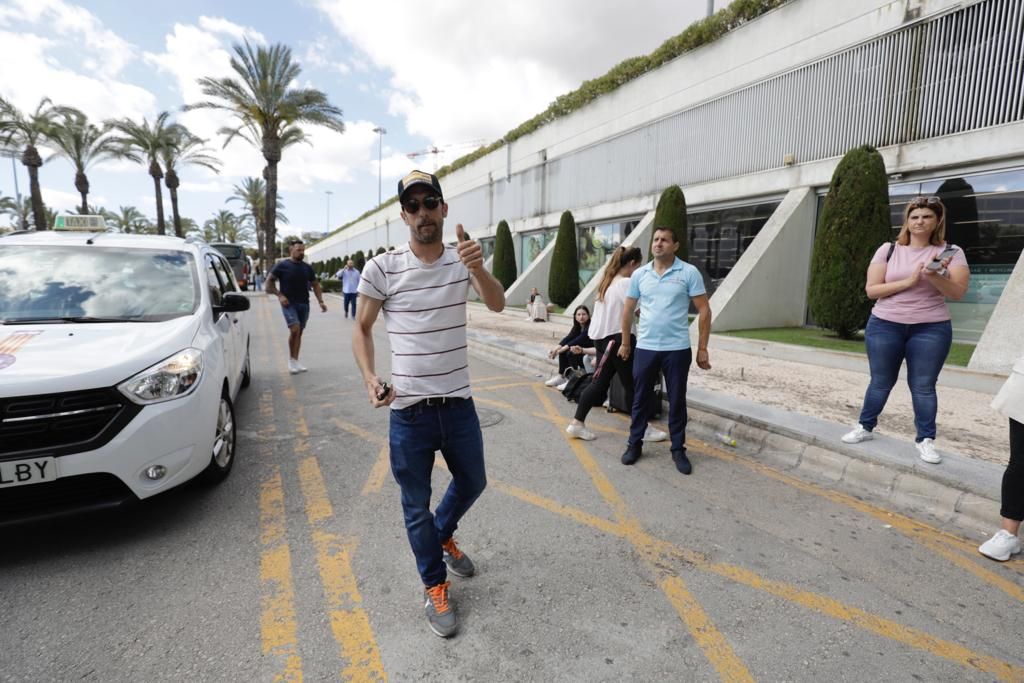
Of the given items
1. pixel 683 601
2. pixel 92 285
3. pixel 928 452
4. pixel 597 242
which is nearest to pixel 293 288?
pixel 92 285

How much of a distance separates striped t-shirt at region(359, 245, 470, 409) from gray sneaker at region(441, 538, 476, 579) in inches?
34.9

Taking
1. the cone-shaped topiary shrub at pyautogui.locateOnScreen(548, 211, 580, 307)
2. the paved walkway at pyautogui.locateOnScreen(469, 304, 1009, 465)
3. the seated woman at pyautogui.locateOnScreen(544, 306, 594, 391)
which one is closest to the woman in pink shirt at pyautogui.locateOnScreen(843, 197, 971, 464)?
the paved walkway at pyautogui.locateOnScreen(469, 304, 1009, 465)

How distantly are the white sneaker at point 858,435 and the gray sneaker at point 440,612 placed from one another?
3430 millimetres

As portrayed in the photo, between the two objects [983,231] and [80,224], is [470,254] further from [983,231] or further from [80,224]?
[983,231]

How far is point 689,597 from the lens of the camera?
2.46 m

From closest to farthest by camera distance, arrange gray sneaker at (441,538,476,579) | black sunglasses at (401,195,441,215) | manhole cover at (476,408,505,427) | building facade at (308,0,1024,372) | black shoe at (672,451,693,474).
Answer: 1. black sunglasses at (401,195,441,215)
2. gray sneaker at (441,538,476,579)
3. black shoe at (672,451,693,474)
4. manhole cover at (476,408,505,427)
5. building facade at (308,0,1024,372)

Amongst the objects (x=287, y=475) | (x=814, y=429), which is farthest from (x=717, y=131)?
(x=287, y=475)

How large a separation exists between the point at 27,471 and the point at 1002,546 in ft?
16.5

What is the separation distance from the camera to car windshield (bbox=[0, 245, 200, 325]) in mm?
3369

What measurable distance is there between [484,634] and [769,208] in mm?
13249

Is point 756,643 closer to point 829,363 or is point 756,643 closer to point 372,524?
point 372,524

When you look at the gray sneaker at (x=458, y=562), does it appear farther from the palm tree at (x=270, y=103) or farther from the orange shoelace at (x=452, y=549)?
the palm tree at (x=270, y=103)

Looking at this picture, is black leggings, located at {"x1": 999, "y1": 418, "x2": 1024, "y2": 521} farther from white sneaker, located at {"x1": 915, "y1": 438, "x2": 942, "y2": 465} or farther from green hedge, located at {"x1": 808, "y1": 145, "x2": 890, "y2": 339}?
green hedge, located at {"x1": 808, "y1": 145, "x2": 890, "y2": 339}

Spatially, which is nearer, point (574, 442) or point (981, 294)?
point (574, 442)
